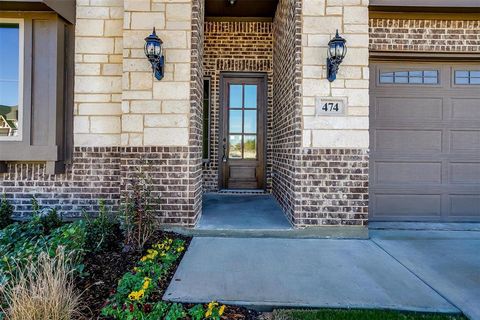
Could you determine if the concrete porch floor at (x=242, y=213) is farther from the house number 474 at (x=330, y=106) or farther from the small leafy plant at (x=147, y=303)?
the house number 474 at (x=330, y=106)

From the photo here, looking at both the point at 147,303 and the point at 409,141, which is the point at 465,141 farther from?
the point at 147,303

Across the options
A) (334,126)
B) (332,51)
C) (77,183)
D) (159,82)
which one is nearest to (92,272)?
(77,183)

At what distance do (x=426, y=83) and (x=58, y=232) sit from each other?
534 cm

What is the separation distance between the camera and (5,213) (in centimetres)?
385

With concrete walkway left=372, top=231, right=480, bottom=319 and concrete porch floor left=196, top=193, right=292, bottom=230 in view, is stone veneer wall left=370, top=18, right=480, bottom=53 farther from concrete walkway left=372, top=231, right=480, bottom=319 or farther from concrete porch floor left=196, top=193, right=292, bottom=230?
concrete porch floor left=196, top=193, right=292, bottom=230

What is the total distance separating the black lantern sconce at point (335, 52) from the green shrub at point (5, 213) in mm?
4640

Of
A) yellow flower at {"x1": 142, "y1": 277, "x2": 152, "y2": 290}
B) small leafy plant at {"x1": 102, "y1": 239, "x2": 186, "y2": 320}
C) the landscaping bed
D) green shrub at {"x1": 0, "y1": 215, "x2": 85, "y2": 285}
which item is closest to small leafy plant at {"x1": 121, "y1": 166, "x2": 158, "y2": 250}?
the landscaping bed

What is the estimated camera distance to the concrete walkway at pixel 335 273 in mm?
2240

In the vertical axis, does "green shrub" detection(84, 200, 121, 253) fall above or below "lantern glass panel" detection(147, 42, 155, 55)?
below

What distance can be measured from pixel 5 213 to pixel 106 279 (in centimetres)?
238

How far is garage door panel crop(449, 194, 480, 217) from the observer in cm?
441

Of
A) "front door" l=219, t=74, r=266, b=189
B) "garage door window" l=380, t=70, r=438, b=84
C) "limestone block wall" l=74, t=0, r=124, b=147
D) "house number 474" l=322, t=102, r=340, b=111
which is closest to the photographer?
"house number 474" l=322, t=102, r=340, b=111

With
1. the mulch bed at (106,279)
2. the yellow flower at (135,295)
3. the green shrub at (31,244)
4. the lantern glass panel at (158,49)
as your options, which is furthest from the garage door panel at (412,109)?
the green shrub at (31,244)

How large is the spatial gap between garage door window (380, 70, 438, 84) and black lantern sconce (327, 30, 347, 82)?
126 centimetres
